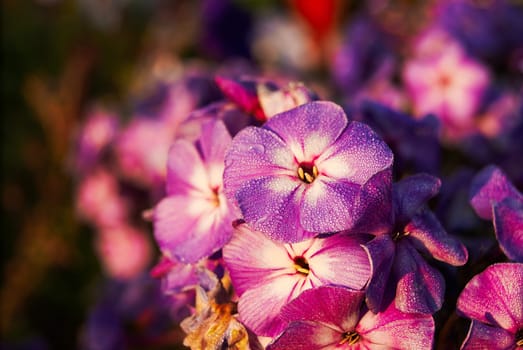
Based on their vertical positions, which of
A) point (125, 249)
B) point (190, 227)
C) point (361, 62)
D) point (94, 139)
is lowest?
point (125, 249)

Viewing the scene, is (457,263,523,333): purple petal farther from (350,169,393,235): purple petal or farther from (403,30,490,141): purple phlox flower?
(403,30,490,141): purple phlox flower

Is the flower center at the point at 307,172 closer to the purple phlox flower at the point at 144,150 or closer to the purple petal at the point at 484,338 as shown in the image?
the purple petal at the point at 484,338

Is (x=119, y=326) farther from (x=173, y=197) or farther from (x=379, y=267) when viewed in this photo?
(x=379, y=267)

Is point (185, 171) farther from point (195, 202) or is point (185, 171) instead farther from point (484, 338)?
point (484, 338)

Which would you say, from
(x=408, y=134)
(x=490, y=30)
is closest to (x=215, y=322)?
(x=408, y=134)

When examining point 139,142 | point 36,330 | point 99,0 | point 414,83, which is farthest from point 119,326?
point 99,0

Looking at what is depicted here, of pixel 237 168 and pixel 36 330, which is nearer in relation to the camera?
pixel 237 168
